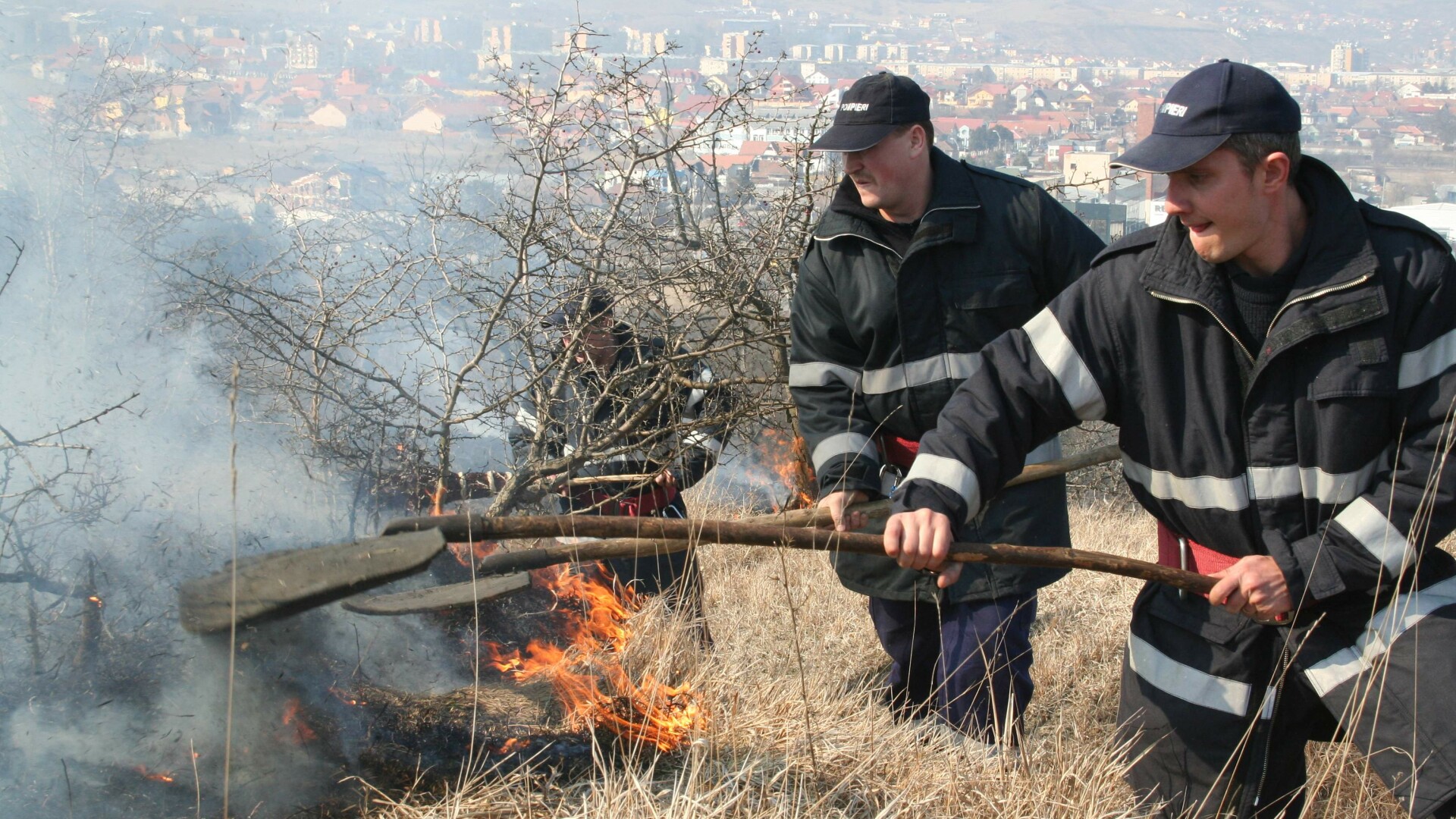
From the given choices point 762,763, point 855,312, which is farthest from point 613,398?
point 762,763

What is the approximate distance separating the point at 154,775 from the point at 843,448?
203cm

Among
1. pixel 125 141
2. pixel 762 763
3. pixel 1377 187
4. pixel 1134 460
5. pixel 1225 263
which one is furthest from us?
pixel 1377 187

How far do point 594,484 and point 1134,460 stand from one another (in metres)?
2.90

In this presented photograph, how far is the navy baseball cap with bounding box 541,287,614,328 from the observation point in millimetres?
4719

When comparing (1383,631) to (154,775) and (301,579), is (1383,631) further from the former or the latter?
(154,775)

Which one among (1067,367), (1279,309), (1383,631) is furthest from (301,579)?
(1383,631)

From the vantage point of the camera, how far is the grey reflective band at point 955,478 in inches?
95.7

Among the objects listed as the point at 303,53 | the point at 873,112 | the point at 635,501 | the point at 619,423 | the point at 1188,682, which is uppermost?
the point at 303,53

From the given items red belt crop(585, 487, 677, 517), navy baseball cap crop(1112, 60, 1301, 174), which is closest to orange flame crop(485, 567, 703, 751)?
red belt crop(585, 487, 677, 517)

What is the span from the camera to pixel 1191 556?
2.62 meters

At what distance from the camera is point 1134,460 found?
8.56 ft

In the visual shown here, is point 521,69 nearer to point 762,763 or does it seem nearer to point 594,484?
point 594,484

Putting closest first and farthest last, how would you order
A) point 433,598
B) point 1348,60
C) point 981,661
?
point 433,598 → point 981,661 → point 1348,60

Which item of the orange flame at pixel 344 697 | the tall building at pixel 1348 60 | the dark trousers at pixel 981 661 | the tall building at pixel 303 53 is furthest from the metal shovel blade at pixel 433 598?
the tall building at pixel 1348 60
